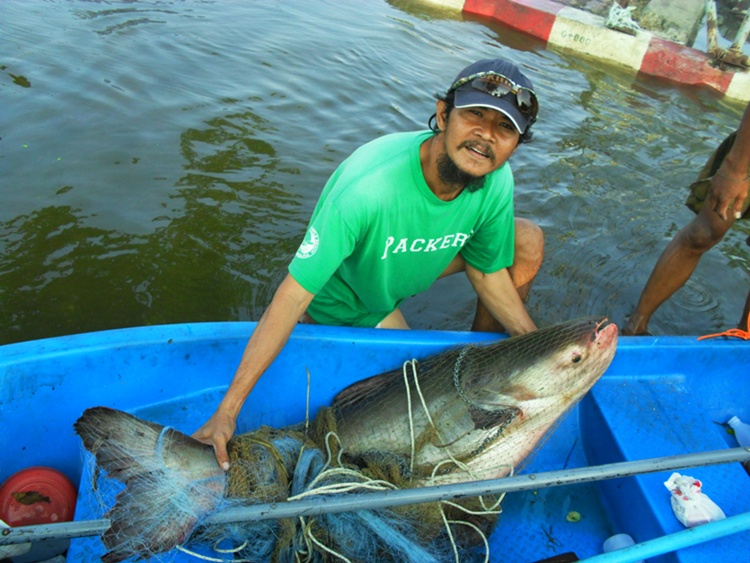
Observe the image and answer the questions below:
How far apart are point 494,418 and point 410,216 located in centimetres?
96

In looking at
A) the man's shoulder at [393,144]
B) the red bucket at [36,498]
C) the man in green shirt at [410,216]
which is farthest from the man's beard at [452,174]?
the red bucket at [36,498]

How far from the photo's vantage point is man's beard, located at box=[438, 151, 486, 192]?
2518mm

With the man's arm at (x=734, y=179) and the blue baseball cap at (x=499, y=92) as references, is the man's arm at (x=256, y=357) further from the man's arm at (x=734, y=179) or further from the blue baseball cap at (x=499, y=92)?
the man's arm at (x=734, y=179)

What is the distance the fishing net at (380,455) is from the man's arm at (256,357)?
0.09 meters

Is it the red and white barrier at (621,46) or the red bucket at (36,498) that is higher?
the red and white barrier at (621,46)

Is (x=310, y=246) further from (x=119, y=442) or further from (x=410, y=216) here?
(x=119, y=442)

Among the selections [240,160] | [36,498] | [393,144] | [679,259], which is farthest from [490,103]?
[240,160]

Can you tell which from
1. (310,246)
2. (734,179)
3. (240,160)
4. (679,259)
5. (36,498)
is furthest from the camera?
(240,160)

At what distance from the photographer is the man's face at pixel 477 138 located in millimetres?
2498

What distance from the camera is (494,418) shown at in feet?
8.23

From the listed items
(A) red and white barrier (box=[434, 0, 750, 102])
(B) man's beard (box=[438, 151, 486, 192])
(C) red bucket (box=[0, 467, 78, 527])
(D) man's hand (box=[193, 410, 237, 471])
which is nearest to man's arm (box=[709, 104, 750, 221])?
(B) man's beard (box=[438, 151, 486, 192])

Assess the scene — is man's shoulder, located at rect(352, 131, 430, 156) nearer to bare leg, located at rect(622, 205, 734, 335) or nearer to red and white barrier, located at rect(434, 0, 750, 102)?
bare leg, located at rect(622, 205, 734, 335)

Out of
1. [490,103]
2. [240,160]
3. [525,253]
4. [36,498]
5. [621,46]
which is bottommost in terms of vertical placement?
[36,498]

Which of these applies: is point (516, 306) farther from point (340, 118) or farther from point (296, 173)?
point (340, 118)
